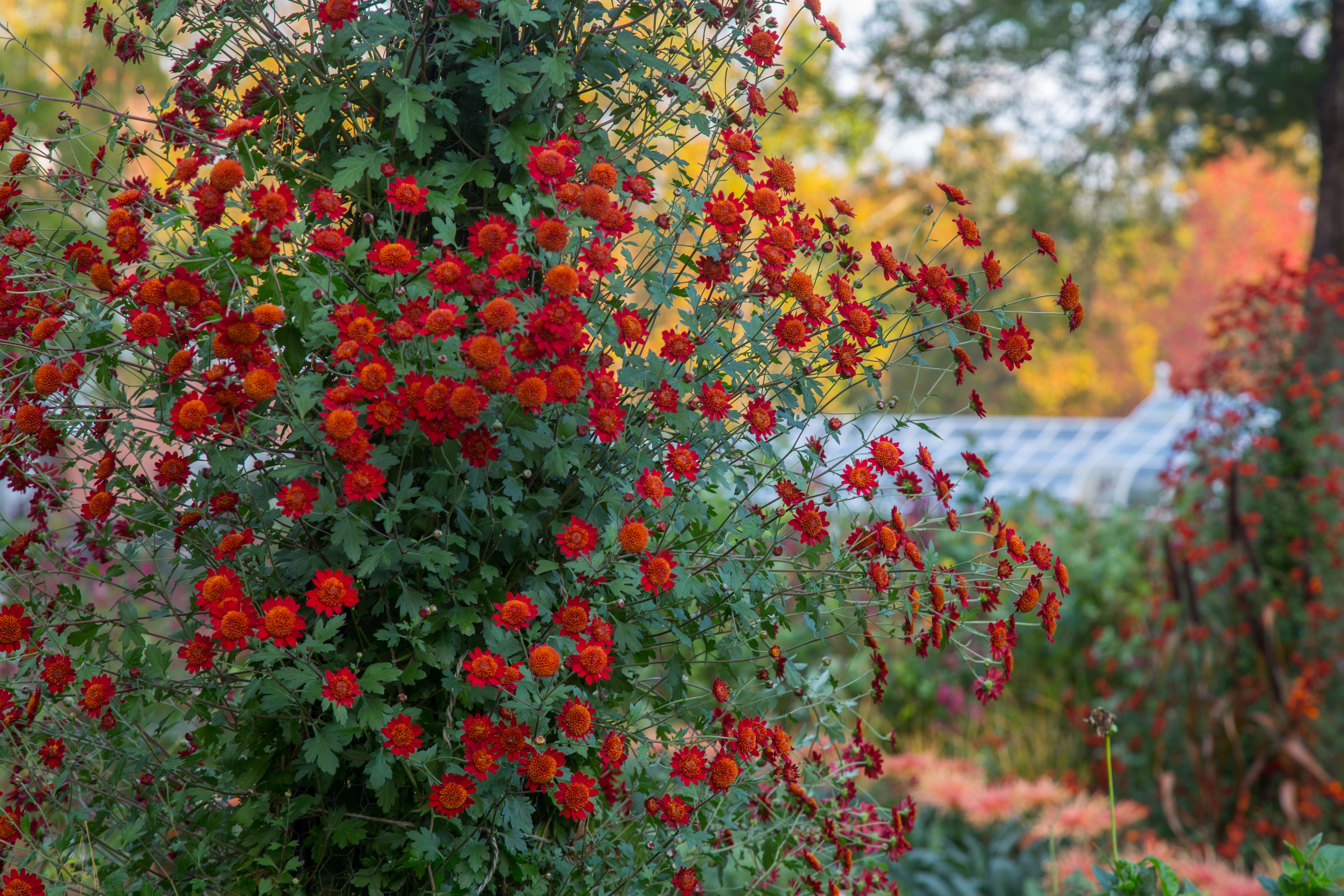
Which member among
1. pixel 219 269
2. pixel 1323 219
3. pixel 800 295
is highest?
pixel 1323 219

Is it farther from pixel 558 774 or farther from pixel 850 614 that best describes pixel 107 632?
pixel 850 614

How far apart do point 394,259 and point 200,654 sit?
0.64 meters

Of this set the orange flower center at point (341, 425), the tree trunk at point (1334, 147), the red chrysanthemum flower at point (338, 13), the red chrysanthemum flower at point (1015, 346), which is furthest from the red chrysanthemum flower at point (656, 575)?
the tree trunk at point (1334, 147)

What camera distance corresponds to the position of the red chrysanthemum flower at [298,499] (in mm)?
1407

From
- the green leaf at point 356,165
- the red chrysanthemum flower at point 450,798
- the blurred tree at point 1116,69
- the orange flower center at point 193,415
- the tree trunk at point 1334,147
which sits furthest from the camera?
the blurred tree at point 1116,69

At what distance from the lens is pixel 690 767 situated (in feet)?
5.18

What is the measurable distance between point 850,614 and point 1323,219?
475cm

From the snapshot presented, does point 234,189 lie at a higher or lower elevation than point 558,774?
higher

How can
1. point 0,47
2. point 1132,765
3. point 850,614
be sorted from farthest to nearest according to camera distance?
point 1132,765 → point 0,47 → point 850,614

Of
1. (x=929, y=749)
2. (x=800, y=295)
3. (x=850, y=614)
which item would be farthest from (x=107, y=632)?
(x=929, y=749)

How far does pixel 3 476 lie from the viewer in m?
1.75

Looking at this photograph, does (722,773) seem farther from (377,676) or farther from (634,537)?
(377,676)

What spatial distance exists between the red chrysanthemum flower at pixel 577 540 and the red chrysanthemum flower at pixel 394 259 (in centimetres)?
45

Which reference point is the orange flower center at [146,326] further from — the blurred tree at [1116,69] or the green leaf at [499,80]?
the blurred tree at [1116,69]
